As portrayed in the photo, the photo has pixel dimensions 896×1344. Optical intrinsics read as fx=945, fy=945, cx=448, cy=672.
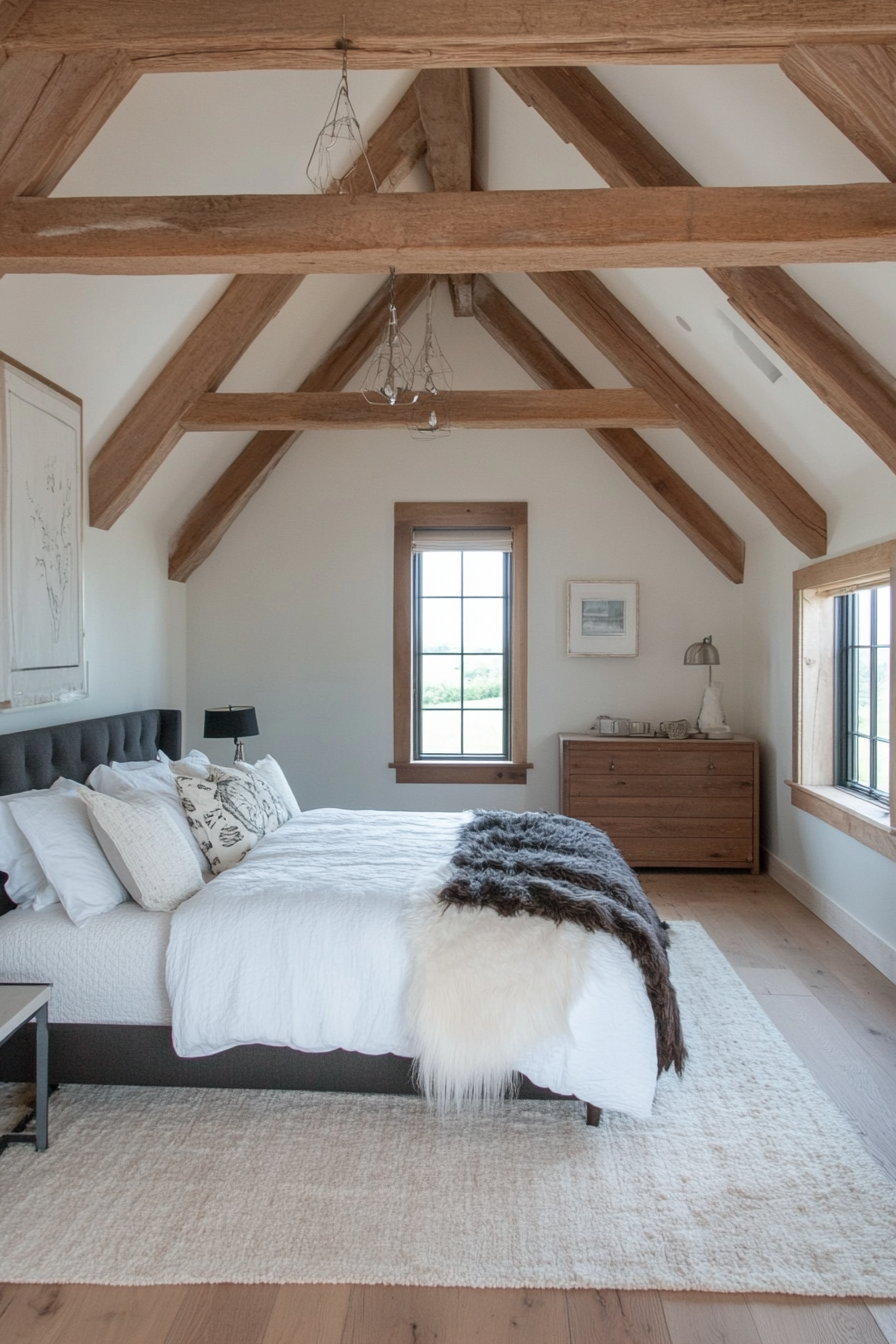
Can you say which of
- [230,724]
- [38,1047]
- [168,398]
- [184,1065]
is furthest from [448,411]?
[38,1047]

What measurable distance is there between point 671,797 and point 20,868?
368cm

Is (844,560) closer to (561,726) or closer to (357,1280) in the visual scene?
(561,726)

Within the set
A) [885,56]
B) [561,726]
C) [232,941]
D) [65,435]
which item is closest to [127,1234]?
[232,941]

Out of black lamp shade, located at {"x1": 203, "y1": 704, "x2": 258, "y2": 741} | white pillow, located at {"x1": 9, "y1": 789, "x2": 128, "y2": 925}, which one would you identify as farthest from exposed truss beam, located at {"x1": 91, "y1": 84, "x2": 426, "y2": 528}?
white pillow, located at {"x1": 9, "y1": 789, "x2": 128, "y2": 925}

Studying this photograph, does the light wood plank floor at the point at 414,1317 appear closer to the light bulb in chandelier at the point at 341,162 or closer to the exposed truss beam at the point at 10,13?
the exposed truss beam at the point at 10,13

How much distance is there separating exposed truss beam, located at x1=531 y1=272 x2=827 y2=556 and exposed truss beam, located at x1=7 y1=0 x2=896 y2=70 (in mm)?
2317

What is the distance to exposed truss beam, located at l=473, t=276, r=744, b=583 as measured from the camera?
5.72 meters

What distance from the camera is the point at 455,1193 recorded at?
2309mm

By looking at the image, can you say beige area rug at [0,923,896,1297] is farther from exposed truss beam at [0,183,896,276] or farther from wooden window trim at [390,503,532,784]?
wooden window trim at [390,503,532,784]

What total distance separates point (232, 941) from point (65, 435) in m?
2.23

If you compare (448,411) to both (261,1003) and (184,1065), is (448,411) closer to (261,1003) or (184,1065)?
(261,1003)

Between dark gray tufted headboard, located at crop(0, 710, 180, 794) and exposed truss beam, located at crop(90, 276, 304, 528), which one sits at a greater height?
exposed truss beam, located at crop(90, 276, 304, 528)

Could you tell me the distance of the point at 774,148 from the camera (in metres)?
3.00

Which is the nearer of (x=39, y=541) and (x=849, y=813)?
(x=39, y=541)
